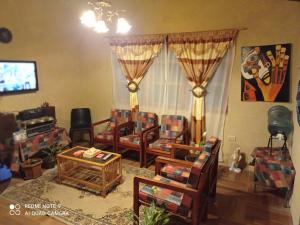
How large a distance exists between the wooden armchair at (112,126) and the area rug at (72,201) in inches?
37.6

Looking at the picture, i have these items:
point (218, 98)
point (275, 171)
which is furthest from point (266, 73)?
point (275, 171)

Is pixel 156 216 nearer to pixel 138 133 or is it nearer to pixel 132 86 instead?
pixel 138 133

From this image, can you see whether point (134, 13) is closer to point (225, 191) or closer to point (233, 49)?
point (233, 49)

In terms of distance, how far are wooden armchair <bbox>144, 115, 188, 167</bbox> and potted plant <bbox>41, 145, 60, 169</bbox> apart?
1504 mm

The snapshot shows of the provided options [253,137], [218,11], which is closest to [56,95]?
[218,11]

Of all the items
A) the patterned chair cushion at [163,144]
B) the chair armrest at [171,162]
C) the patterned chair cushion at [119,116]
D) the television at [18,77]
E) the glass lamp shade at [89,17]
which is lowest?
the patterned chair cushion at [163,144]

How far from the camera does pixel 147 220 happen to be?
6.97 feet

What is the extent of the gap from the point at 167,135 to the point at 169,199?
6.31ft

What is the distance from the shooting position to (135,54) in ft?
14.5

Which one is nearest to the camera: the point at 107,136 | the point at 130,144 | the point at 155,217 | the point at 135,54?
the point at 155,217

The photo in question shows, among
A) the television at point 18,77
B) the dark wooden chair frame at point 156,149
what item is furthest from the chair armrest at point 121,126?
the television at point 18,77

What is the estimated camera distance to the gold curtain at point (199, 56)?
3699mm

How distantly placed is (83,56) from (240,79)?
3.19 meters

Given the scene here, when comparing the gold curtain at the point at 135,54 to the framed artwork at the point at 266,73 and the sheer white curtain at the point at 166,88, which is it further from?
the framed artwork at the point at 266,73
